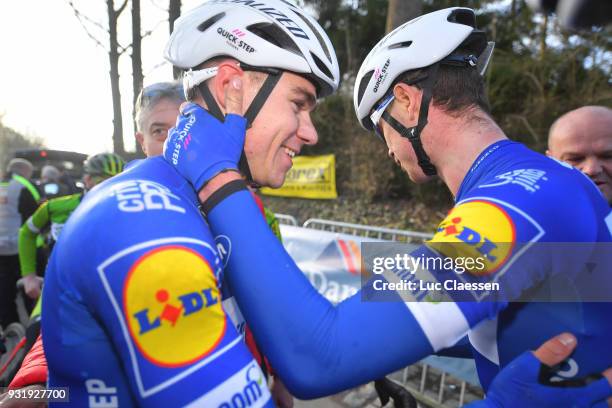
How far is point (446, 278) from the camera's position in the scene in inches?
48.9

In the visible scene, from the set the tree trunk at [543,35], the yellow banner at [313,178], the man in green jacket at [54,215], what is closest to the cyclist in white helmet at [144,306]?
the man in green jacket at [54,215]

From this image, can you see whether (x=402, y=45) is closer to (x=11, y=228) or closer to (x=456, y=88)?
(x=456, y=88)

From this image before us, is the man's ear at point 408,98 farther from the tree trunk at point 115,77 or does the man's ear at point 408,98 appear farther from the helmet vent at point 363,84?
the tree trunk at point 115,77

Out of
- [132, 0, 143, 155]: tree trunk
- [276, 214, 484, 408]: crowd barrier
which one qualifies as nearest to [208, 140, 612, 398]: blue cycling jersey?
[276, 214, 484, 408]: crowd barrier

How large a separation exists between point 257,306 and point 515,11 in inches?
462

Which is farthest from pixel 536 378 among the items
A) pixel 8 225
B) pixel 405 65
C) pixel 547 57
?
pixel 547 57

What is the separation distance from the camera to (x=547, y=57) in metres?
8.66

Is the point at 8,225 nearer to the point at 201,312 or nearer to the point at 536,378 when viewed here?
the point at 201,312

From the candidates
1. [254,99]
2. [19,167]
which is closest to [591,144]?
[254,99]

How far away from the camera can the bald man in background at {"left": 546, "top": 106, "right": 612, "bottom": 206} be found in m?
2.89

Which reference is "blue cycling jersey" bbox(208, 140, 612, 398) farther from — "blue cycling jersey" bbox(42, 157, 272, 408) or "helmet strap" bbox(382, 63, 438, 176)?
"helmet strap" bbox(382, 63, 438, 176)

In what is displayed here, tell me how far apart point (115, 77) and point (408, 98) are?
37.2 feet

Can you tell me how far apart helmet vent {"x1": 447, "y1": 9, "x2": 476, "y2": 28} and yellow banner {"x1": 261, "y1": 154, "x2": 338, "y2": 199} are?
9.60 m

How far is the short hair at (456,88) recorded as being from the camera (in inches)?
76.4
